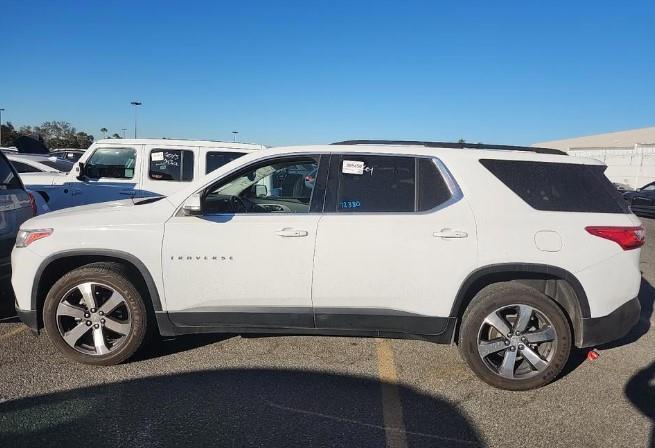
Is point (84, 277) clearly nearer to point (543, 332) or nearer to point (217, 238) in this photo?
point (217, 238)

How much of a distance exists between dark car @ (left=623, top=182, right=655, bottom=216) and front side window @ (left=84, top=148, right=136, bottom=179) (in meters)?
16.3

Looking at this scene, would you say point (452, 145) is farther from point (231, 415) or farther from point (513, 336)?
point (231, 415)

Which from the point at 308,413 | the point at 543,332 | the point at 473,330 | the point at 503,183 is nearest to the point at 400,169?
the point at 503,183

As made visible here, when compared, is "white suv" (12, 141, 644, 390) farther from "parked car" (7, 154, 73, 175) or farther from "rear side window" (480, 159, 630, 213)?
"parked car" (7, 154, 73, 175)

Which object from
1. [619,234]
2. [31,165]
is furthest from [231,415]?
[31,165]

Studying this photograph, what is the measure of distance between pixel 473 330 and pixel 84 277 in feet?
9.47

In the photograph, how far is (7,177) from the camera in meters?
5.09

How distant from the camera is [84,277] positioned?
374 centimetres

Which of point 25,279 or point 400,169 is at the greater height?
point 400,169

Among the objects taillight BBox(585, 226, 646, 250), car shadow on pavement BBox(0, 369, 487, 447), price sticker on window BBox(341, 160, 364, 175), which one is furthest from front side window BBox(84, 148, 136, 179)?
taillight BBox(585, 226, 646, 250)

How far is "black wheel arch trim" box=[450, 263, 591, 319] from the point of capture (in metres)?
3.53

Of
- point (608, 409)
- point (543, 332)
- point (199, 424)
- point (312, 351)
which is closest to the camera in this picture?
point (199, 424)

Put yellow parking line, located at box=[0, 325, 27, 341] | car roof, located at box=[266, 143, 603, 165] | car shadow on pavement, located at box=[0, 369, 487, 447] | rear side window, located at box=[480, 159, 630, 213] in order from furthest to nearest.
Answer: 1. yellow parking line, located at box=[0, 325, 27, 341]
2. car roof, located at box=[266, 143, 603, 165]
3. rear side window, located at box=[480, 159, 630, 213]
4. car shadow on pavement, located at box=[0, 369, 487, 447]

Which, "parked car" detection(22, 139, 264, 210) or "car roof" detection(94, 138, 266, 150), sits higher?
"car roof" detection(94, 138, 266, 150)
